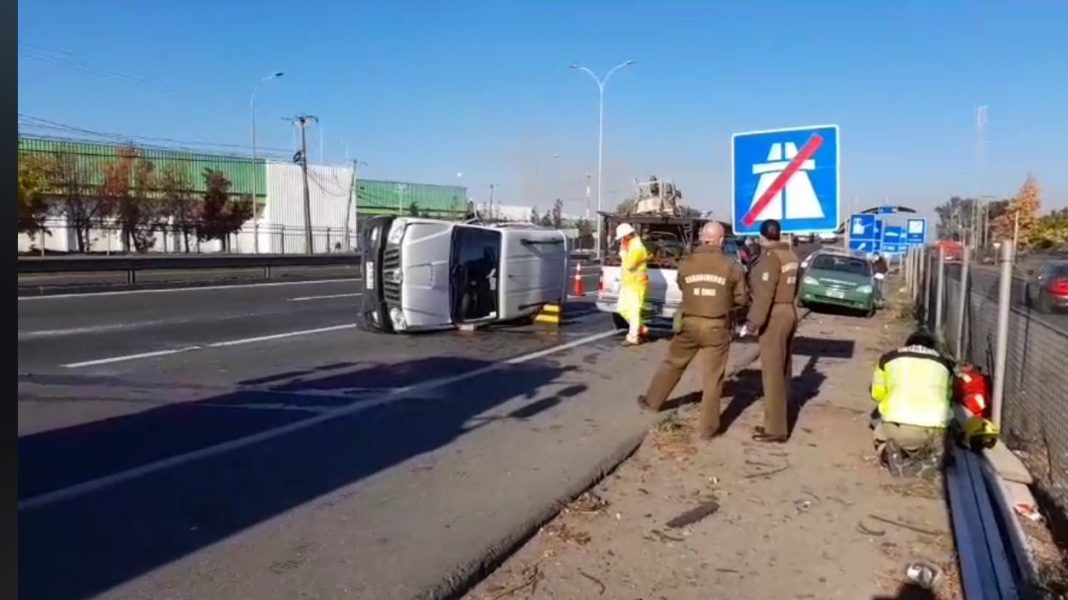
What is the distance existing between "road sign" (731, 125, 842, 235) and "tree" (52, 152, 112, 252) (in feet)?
150

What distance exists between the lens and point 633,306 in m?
13.9

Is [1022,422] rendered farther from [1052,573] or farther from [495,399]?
[495,399]

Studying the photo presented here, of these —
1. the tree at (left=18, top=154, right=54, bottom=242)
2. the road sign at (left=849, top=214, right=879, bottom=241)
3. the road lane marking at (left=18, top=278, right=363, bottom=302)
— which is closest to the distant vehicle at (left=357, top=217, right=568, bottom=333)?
the road lane marking at (left=18, top=278, right=363, bottom=302)

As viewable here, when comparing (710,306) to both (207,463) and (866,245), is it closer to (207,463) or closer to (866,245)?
(207,463)

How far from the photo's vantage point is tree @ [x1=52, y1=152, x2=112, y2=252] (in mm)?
47344

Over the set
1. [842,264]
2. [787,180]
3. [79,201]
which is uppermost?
[79,201]

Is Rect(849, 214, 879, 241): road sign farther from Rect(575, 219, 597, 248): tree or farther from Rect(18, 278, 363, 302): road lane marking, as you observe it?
Rect(575, 219, 597, 248): tree

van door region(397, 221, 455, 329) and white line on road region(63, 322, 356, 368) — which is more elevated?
van door region(397, 221, 455, 329)

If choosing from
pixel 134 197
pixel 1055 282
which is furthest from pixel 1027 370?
pixel 134 197

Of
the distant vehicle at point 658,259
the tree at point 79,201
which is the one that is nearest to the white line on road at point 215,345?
the distant vehicle at point 658,259

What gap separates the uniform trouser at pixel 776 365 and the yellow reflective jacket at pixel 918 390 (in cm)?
99

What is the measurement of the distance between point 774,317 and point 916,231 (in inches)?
994

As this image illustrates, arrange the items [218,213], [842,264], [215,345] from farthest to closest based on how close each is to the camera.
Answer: [218,213], [842,264], [215,345]

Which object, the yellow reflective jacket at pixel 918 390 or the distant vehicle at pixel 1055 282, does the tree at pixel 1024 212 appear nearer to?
the distant vehicle at pixel 1055 282
